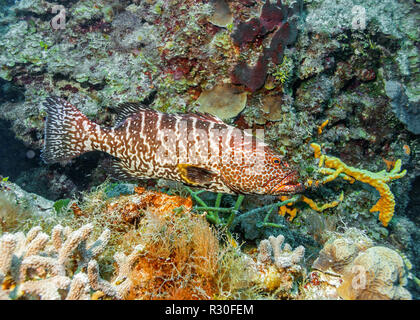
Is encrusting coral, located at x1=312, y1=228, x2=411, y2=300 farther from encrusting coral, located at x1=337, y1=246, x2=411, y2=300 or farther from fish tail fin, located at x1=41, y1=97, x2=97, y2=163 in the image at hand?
fish tail fin, located at x1=41, y1=97, x2=97, y2=163

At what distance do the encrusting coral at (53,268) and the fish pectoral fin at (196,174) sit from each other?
1.27m

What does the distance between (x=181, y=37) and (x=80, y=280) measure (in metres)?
4.74

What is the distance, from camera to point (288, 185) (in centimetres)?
352

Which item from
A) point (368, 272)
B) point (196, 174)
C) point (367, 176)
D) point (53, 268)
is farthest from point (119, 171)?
point (367, 176)

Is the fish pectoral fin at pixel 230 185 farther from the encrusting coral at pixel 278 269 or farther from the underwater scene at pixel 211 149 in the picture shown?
the encrusting coral at pixel 278 269

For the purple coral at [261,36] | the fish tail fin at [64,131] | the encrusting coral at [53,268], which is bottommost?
the encrusting coral at [53,268]

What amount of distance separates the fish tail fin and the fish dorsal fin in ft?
1.47

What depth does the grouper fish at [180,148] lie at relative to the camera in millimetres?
3676

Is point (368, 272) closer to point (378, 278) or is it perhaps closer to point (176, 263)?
point (378, 278)

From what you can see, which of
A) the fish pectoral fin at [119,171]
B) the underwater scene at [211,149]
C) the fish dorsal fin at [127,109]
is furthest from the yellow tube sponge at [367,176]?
the fish pectoral fin at [119,171]

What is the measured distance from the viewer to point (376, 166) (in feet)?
20.3

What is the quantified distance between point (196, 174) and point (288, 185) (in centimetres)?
128
